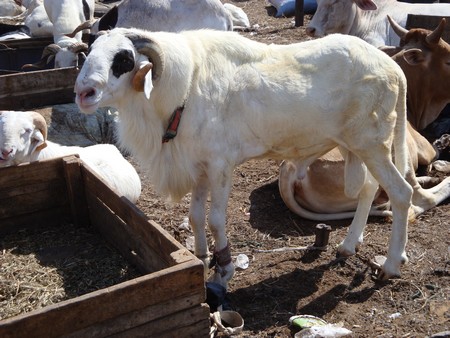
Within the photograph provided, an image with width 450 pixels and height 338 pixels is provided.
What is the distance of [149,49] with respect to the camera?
449 centimetres

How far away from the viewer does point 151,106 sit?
4.71 m

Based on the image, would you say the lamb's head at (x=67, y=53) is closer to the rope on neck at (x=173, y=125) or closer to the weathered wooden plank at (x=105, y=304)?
the rope on neck at (x=173, y=125)

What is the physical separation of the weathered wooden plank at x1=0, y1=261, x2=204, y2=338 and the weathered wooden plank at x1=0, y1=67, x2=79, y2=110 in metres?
5.65

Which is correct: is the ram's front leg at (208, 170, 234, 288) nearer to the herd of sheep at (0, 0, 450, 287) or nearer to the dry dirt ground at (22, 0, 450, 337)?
the herd of sheep at (0, 0, 450, 287)

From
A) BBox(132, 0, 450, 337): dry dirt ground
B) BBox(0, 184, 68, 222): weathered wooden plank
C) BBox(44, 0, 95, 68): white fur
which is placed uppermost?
BBox(0, 184, 68, 222): weathered wooden plank

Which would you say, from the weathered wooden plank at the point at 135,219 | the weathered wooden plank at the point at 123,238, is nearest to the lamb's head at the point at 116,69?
the weathered wooden plank at the point at 135,219

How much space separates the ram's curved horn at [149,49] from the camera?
14.7ft

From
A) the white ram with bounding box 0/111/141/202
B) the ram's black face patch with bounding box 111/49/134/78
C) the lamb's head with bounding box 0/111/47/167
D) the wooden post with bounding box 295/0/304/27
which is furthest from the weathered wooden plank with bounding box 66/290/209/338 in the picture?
the wooden post with bounding box 295/0/304/27

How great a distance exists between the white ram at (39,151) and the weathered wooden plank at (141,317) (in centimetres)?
143

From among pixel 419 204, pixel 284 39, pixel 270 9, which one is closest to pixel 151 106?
pixel 419 204

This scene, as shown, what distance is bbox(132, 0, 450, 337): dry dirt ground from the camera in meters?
4.86

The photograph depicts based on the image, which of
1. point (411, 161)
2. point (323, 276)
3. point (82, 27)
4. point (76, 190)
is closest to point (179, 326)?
point (323, 276)

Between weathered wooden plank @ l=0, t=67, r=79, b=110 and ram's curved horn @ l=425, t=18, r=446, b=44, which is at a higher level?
ram's curved horn @ l=425, t=18, r=446, b=44

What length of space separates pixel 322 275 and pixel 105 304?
93.4 inches
